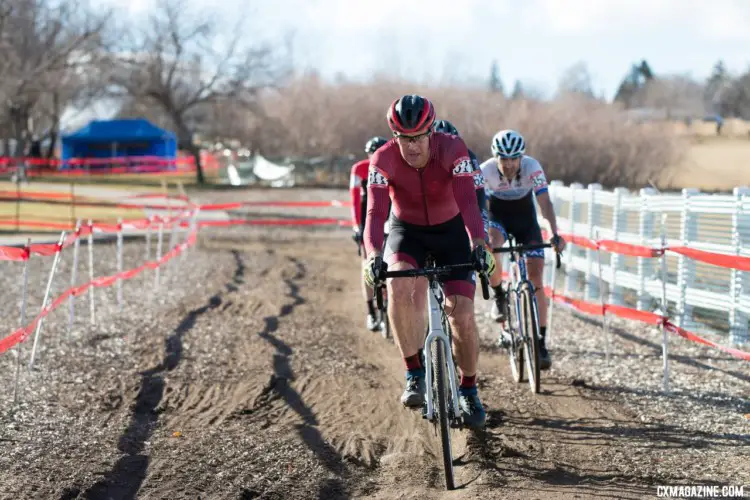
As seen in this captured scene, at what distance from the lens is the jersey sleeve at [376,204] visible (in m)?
5.69

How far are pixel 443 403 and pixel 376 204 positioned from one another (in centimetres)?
135

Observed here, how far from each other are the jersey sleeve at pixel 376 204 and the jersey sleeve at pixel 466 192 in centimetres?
44

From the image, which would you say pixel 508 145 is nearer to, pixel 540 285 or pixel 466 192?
pixel 540 285

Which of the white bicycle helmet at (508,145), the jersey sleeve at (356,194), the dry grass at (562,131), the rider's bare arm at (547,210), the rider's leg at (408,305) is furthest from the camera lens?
the dry grass at (562,131)

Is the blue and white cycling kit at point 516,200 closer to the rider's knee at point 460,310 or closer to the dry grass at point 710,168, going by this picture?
the rider's knee at point 460,310

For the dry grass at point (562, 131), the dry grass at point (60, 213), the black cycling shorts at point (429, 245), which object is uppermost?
the dry grass at point (562, 131)

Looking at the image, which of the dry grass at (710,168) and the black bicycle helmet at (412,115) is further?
the dry grass at (710,168)

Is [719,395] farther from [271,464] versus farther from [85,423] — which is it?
[85,423]

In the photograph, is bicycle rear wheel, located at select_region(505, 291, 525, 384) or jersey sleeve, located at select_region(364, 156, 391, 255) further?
bicycle rear wheel, located at select_region(505, 291, 525, 384)

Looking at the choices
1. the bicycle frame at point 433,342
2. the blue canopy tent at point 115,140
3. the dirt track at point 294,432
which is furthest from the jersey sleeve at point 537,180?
the blue canopy tent at point 115,140

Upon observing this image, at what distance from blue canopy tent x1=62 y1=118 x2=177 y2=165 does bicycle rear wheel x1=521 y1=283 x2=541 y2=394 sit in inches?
2172

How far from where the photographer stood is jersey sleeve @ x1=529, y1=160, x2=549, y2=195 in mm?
8148

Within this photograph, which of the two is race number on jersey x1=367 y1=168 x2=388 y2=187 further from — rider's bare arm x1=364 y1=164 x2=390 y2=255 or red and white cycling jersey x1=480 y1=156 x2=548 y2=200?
red and white cycling jersey x1=480 y1=156 x2=548 y2=200

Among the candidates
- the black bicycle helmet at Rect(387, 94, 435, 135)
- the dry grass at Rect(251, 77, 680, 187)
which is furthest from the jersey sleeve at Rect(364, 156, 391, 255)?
the dry grass at Rect(251, 77, 680, 187)
